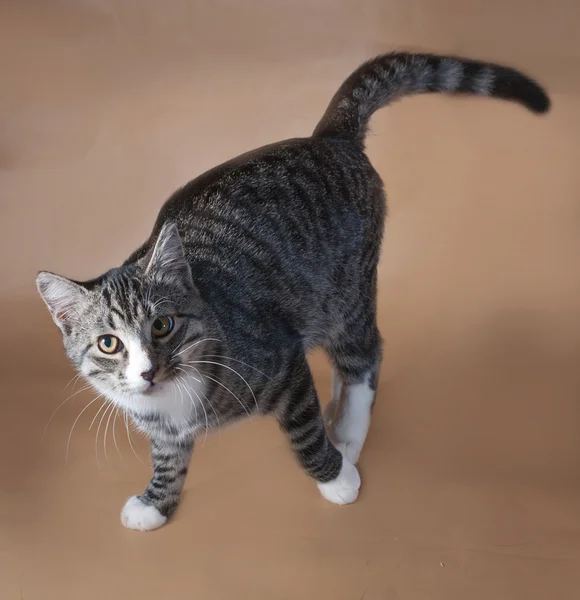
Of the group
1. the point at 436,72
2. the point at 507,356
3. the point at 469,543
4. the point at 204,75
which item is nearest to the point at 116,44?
the point at 204,75

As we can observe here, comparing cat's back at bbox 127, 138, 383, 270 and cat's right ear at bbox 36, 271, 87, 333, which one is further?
cat's back at bbox 127, 138, 383, 270

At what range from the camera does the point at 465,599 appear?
111 centimetres

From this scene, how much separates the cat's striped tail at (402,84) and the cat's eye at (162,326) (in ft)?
1.91

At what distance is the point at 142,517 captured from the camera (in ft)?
4.12

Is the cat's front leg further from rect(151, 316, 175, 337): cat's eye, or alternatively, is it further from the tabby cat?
rect(151, 316, 175, 337): cat's eye

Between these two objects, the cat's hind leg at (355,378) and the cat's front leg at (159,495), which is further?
the cat's hind leg at (355,378)

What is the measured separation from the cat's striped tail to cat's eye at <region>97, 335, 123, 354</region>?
0.65 m

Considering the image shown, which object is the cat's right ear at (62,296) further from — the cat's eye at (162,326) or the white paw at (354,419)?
the white paw at (354,419)

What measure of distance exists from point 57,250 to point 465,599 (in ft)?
3.70

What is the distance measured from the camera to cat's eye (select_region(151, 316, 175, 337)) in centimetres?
100

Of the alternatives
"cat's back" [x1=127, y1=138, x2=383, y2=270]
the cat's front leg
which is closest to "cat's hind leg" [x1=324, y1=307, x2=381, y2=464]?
"cat's back" [x1=127, y1=138, x2=383, y2=270]

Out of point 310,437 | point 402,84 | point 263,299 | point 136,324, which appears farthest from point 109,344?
point 402,84

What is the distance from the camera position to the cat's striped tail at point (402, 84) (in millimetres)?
1383

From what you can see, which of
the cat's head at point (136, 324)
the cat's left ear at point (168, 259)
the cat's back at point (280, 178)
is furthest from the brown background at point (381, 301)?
the cat's left ear at point (168, 259)
